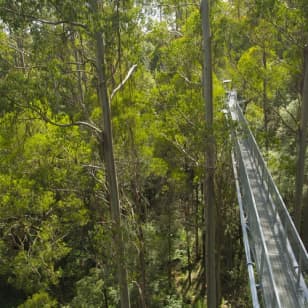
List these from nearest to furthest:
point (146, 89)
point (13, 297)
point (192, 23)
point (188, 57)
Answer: point (192, 23) → point (188, 57) → point (146, 89) → point (13, 297)

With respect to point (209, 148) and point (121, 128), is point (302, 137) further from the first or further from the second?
point (121, 128)

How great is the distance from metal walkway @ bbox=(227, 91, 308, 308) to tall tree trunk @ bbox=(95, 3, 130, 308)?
245 cm

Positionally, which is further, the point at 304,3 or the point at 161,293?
the point at 161,293

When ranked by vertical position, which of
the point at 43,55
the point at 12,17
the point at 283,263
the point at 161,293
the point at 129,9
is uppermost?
the point at 129,9

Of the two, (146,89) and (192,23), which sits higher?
(192,23)

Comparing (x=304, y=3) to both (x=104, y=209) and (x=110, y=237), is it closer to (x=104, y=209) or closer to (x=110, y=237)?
(x=110, y=237)

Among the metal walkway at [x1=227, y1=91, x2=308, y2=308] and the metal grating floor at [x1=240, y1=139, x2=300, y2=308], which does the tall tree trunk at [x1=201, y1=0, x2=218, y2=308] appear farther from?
the metal grating floor at [x1=240, y1=139, x2=300, y2=308]

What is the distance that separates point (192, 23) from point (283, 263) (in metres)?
5.64

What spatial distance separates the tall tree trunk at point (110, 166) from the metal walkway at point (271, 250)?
2.45 metres

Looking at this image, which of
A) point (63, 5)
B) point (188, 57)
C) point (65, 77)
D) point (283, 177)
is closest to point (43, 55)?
point (65, 77)

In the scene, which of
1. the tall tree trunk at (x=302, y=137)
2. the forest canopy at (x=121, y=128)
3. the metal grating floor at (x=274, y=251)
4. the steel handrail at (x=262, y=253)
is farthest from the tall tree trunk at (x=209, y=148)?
the tall tree trunk at (x=302, y=137)

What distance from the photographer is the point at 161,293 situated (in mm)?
12430

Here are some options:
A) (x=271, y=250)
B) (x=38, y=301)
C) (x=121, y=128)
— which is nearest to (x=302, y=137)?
(x=271, y=250)

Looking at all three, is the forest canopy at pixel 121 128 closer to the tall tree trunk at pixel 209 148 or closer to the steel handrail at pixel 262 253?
the tall tree trunk at pixel 209 148
